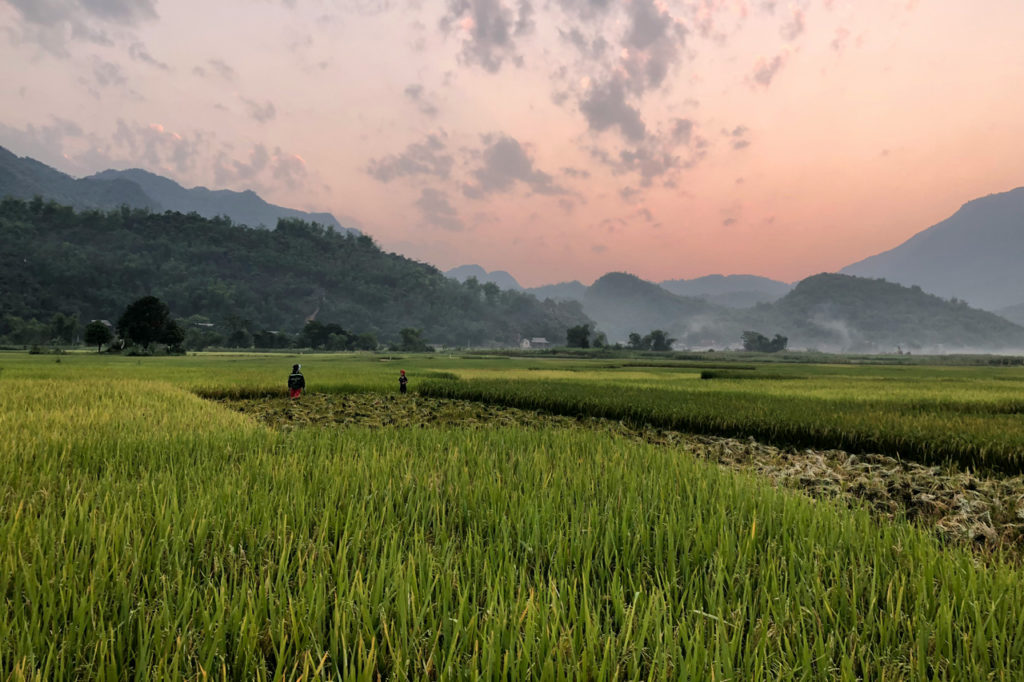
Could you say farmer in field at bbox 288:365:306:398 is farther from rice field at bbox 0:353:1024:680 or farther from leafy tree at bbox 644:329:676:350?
leafy tree at bbox 644:329:676:350

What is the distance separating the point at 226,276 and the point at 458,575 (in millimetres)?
160016

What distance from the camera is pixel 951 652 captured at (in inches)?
69.6

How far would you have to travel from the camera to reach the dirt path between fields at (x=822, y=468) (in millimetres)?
4305

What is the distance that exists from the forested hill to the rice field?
11039cm

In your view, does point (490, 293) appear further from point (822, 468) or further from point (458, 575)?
point (458, 575)

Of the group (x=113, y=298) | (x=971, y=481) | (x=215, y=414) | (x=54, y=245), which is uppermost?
(x=54, y=245)

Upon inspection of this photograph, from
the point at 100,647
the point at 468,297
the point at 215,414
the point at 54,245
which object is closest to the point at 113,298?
the point at 54,245

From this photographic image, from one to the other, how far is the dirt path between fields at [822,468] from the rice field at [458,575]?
42.9 inches

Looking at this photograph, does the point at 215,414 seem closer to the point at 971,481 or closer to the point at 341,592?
the point at 341,592

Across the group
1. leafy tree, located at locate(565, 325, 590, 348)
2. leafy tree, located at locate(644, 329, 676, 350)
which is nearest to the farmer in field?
leafy tree, located at locate(565, 325, 590, 348)

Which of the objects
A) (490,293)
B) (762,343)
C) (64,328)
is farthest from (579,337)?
(64,328)

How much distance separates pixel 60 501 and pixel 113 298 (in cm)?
14057

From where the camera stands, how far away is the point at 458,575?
7.52 ft

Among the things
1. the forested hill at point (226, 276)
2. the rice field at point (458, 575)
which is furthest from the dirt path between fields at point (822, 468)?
the forested hill at point (226, 276)
